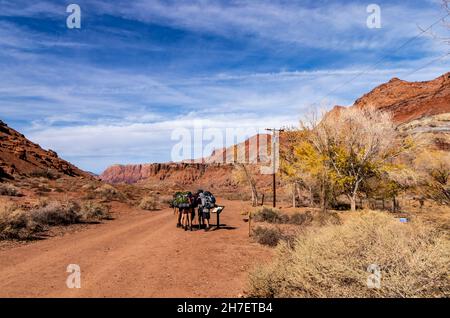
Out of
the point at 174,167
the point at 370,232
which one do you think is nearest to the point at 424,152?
the point at 370,232

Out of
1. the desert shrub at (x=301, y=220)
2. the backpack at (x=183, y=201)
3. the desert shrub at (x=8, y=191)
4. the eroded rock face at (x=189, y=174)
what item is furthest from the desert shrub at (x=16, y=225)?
the eroded rock face at (x=189, y=174)

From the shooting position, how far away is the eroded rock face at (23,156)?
44.2 meters

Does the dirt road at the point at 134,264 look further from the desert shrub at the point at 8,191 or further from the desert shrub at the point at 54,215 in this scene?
the desert shrub at the point at 8,191

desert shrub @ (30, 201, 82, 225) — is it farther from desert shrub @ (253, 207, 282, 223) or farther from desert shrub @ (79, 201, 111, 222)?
desert shrub @ (253, 207, 282, 223)

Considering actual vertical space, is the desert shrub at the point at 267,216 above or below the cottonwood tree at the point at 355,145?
below

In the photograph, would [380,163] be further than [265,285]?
Yes

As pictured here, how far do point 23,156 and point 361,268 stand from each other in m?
53.8

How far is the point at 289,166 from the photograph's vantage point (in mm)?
33625

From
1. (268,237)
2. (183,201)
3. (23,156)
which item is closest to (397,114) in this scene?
(23,156)

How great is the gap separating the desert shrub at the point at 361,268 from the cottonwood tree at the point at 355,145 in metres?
15.3

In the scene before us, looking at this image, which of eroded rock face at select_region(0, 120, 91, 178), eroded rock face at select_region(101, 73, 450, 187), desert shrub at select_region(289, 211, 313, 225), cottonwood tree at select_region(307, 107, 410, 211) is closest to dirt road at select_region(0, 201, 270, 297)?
desert shrub at select_region(289, 211, 313, 225)

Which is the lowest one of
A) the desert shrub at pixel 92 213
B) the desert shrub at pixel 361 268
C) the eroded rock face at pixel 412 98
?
the desert shrub at pixel 92 213
